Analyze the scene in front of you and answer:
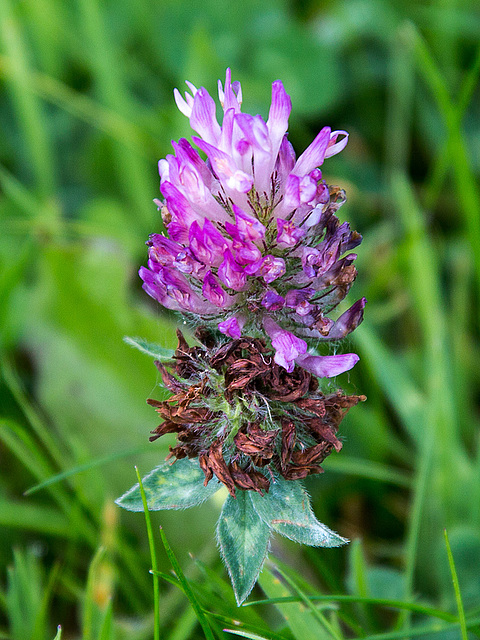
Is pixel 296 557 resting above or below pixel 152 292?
below

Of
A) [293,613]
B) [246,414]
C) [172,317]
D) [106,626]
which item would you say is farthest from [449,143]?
[106,626]

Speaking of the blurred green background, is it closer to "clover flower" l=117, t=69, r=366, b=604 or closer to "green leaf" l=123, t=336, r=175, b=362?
"clover flower" l=117, t=69, r=366, b=604

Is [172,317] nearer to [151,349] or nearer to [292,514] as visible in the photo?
[151,349]

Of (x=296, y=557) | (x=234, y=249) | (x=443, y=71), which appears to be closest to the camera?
(x=234, y=249)

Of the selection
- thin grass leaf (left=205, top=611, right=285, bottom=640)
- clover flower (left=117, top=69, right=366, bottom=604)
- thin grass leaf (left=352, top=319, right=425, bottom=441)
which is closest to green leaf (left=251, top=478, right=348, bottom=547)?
clover flower (left=117, top=69, right=366, bottom=604)

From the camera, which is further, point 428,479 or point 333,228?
point 428,479

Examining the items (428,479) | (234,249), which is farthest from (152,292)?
(428,479)

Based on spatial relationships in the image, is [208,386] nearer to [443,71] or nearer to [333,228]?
[333,228]

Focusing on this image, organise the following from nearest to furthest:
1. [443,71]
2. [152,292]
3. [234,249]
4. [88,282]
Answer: [234,249], [152,292], [88,282], [443,71]
